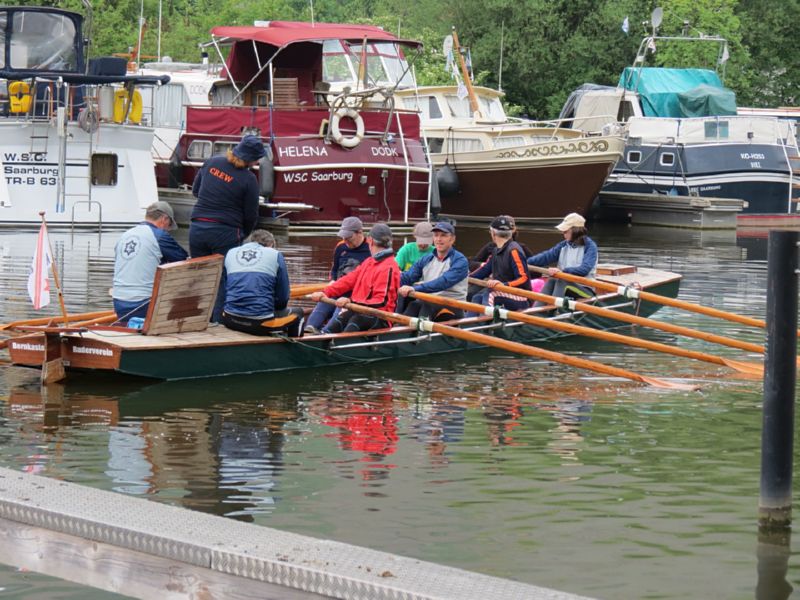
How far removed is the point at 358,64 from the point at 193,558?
27.3m

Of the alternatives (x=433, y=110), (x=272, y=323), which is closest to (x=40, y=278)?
(x=272, y=323)

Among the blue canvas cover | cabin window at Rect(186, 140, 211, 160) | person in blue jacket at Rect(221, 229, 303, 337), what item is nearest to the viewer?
person in blue jacket at Rect(221, 229, 303, 337)

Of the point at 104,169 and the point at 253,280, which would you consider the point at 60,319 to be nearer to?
the point at 253,280

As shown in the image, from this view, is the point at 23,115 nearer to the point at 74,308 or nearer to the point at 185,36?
the point at 74,308

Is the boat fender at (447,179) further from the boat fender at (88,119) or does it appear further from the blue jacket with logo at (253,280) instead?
the blue jacket with logo at (253,280)

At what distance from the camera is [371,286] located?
13703 millimetres

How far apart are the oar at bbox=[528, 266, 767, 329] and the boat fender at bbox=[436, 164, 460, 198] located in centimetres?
1795

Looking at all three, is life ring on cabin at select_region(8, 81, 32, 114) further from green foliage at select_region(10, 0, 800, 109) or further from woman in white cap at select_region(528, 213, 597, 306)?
green foliage at select_region(10, 0, 800, 109)

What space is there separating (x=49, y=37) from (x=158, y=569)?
82.6 ft

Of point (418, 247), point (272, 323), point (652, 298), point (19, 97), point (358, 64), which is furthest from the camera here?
point (358, 64)

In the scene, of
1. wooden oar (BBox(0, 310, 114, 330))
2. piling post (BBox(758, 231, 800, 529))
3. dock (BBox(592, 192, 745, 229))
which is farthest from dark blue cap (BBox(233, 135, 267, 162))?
dock (BBox(592, 192, 745, 229))

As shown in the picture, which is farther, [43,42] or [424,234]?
[43,42]

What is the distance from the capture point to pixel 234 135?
100 ft

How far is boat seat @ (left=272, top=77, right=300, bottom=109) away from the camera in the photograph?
1209 inches
